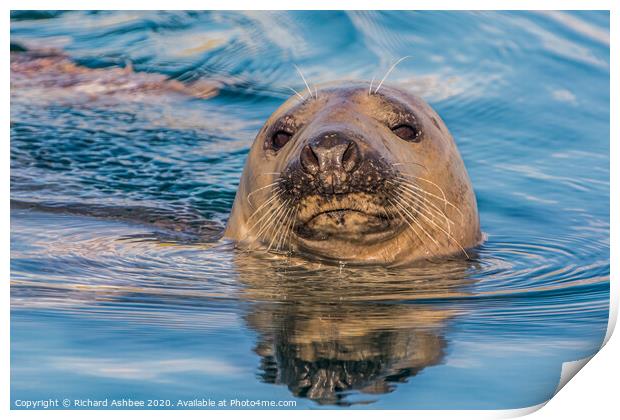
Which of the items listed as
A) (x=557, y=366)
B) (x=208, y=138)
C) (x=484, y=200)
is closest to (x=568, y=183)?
(x=484, y=200)

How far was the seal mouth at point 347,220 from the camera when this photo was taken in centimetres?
600

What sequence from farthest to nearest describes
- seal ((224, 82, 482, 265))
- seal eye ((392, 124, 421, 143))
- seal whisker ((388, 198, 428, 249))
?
seal eye ((392, 124, 421, 143)) → seal whisker ((388, 198, 428, 249)) → seal ((224, 82, 482, 265))

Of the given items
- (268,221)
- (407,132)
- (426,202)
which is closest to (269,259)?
(268,221)

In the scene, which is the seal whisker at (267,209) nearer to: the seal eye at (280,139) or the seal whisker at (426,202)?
the seal eye at (280,139)

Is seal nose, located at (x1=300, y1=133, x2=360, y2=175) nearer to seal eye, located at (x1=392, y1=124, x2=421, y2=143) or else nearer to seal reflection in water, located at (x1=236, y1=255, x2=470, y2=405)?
seal reflection in water, located at (x1=236, y1=255, x2=470, y2=405)

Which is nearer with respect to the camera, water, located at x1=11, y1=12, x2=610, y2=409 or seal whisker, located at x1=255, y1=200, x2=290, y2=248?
water, located at x1=11, y1=12, x2=610, y2=409

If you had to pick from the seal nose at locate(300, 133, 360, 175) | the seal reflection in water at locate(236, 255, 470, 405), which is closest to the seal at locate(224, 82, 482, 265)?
the seal nose at locate(300, 133, 360, 175)

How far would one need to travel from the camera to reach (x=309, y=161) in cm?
589

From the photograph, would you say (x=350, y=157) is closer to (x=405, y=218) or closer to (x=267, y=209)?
(x=405, y=218)

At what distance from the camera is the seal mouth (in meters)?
6.00

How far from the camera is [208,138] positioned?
32.4ft

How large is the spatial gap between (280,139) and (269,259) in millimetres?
680

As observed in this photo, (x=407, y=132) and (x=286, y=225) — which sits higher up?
(x=407, y=132)

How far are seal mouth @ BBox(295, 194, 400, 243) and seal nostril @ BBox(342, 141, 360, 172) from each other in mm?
158
